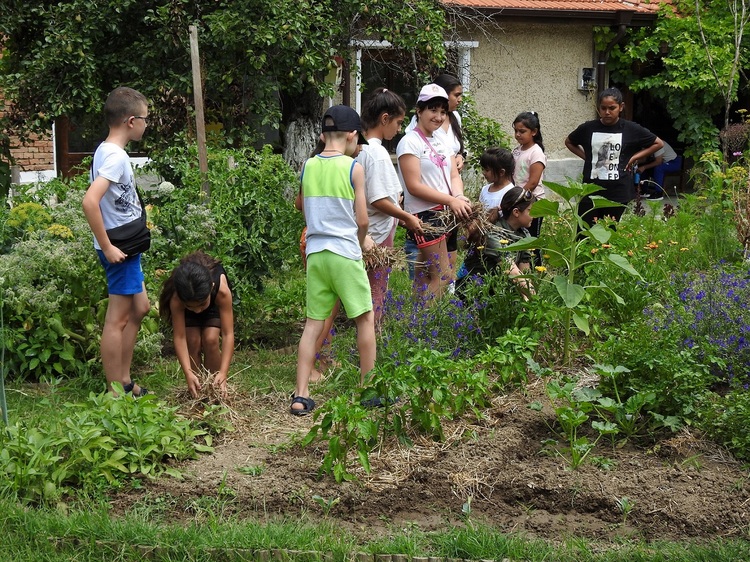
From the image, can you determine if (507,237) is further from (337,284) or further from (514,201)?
(337,284)

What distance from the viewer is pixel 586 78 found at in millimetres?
16016

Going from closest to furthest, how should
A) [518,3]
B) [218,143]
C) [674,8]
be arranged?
1. [218,143]
2. [518,3]
3. [674,8]

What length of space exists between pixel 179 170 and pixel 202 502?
3365 mm

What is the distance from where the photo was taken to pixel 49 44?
9484 mm

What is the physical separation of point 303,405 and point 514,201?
7.02 ft

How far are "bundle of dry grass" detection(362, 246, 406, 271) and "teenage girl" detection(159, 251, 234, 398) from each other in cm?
88

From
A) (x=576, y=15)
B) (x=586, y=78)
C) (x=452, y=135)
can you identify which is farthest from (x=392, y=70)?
(x=586, y=78)

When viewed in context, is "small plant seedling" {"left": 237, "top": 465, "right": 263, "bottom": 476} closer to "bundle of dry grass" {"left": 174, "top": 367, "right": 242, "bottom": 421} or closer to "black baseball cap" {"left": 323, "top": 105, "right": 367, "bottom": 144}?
"bundle of dry grass" {"left": 174, "top": 367, "right": 242, "bottom": 421}

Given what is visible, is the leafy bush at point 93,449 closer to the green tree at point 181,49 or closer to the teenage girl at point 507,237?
the teenage girl at point 507,237

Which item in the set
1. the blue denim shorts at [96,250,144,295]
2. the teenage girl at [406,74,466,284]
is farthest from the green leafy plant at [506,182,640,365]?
the blue denim shorts at [96,250,144,295]

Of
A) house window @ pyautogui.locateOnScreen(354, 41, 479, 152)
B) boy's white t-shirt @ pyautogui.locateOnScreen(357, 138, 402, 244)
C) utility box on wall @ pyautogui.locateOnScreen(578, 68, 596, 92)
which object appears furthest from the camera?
utility box on wall @ pyautogui.locateOnScreen(578, 68, 596, 92)

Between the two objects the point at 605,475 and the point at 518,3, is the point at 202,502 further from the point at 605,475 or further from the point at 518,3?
the point at 518,3

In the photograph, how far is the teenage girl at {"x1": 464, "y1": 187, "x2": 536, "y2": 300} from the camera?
6.19 meters

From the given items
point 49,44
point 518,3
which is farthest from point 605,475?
point 518,3
